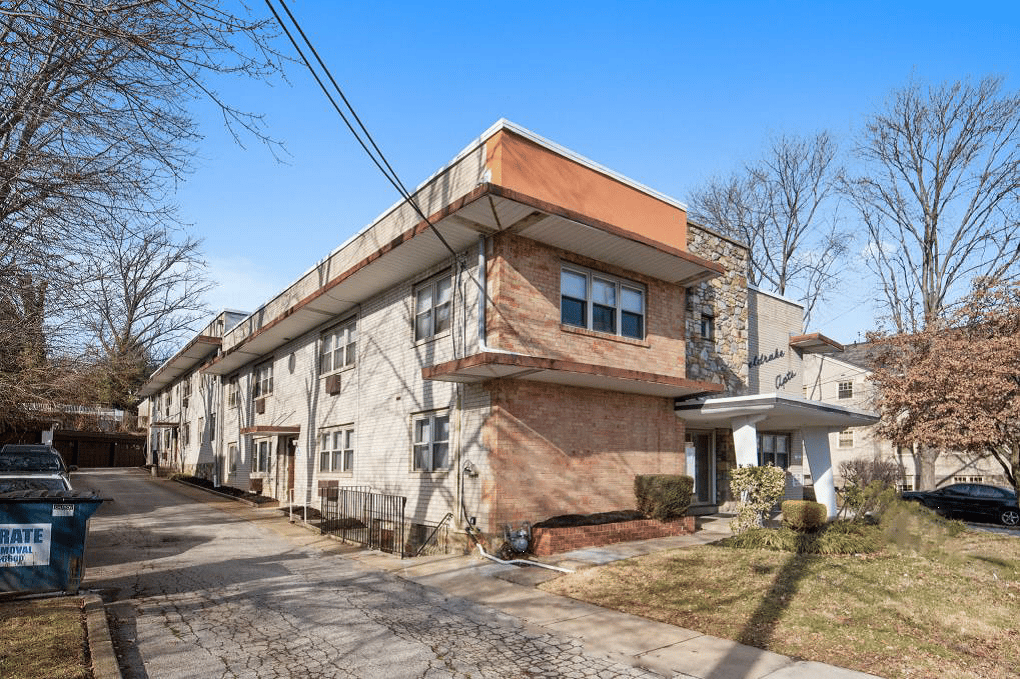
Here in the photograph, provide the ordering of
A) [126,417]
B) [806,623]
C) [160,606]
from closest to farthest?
[806,623] < [160,606] < [126,417]

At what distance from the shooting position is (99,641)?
700cm

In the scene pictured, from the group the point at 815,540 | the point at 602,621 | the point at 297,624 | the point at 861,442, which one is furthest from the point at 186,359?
the point at 861,442

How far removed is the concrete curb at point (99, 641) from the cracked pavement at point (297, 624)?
0.17 m

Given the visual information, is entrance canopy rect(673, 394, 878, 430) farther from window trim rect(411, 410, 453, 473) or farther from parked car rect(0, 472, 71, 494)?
parked car rect(0, 472, 71, 494)

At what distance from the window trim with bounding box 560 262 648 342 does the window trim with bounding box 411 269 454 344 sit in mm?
2482

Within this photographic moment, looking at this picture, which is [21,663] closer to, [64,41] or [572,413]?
[64,41]

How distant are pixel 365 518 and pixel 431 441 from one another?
9.49 feet

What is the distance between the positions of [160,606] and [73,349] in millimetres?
8427

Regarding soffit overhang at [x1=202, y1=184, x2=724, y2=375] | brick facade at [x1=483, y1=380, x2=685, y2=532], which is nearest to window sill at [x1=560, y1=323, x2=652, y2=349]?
brick facade at [x1=483, y1=380, x2=685, y2=532]

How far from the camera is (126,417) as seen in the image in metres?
59.5

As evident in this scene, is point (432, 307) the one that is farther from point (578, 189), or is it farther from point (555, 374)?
point (578, 189)

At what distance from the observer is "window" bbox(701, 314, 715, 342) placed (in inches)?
781

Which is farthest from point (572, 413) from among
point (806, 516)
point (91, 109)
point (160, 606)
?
point (91, 109)

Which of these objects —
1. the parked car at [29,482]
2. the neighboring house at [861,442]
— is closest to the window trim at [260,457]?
the parked car at [29,482]
